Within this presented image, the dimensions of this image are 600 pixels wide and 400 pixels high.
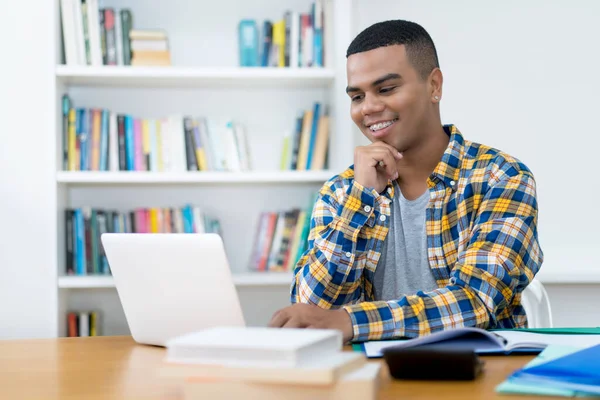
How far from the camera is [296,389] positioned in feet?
2.72

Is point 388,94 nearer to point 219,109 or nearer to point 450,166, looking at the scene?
point 450,166

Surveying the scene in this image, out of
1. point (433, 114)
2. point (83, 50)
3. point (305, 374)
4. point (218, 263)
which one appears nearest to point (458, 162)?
point (433, 114)

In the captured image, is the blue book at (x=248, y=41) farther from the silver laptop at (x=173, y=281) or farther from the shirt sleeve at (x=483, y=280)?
the silver laptop at (x=173, y=281)

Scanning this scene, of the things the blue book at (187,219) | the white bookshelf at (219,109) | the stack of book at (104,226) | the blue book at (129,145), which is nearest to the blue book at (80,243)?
the stack of book at (104,226)

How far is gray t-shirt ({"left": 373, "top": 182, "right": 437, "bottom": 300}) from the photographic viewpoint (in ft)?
6.01

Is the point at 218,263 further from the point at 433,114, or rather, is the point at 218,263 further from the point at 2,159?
the point at 2,159

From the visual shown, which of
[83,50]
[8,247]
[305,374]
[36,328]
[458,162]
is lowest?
[36,328]

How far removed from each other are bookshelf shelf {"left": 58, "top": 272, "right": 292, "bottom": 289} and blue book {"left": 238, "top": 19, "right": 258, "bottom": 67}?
828 millimetres

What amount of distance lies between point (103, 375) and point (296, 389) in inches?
17.2

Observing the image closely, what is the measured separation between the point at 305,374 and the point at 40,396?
0.43 meters

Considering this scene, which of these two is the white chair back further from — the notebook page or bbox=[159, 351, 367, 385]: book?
bbox=[159, 351, 367, 385]: book

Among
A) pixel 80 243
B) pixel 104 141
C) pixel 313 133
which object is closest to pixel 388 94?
pixel 313 133

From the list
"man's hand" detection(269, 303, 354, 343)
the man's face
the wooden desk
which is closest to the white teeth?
the man's face

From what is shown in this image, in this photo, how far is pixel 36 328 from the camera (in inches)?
112
